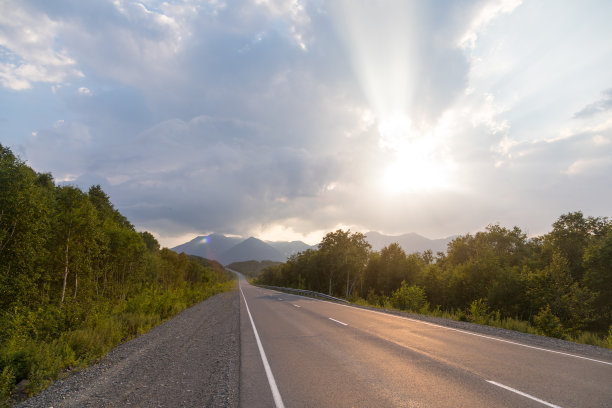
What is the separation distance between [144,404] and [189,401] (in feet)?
2.64

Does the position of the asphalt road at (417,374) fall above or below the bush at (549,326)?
below

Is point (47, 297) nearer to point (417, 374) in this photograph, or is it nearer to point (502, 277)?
point (417, 374)

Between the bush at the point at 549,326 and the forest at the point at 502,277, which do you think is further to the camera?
the forest at the point at 502,277

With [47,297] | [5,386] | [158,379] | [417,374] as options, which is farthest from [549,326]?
[47,297]

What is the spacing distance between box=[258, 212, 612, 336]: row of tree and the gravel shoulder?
13.4 meters

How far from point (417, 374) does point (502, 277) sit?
24.6 metres

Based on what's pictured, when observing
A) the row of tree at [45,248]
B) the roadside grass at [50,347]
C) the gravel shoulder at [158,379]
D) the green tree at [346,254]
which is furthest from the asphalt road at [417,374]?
the green tree at [346,254]

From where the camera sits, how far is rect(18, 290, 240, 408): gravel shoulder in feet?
17.4

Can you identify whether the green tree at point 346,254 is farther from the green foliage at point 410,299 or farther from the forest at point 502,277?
the green foliage at point 410,299

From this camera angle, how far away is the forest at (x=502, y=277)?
57.2ft

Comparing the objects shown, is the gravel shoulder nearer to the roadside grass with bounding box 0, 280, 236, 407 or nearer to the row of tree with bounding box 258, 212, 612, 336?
the roadside grass with bounding box 0, 280, 236, 407

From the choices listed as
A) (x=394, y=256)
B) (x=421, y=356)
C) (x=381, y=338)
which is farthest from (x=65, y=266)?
(x=394, y=256)

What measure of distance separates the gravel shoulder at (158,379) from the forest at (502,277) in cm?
1248

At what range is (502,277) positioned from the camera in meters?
25.4
